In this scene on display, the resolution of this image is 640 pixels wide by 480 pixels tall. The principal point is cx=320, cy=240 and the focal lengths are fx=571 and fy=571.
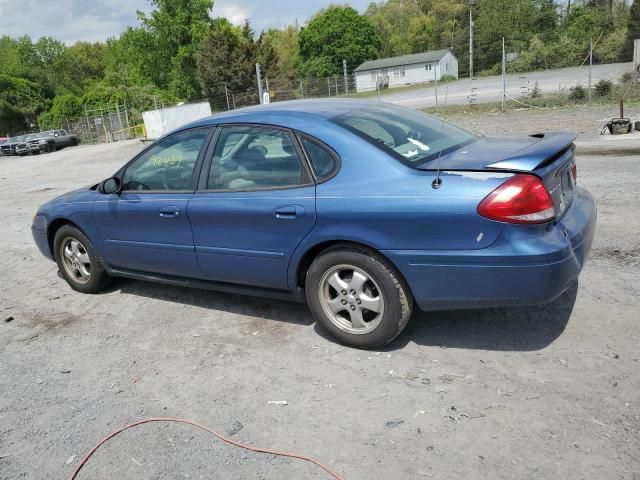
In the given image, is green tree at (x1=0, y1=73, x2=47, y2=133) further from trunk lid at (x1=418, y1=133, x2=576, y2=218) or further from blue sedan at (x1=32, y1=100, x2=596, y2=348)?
trunk lid at (x1=418, y1=133, x2=576, y2=218)

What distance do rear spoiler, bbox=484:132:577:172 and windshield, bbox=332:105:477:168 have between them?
503 millimetres

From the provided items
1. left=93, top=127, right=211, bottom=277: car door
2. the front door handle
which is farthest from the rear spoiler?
the front door handle

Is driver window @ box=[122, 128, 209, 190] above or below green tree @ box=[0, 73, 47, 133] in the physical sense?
below

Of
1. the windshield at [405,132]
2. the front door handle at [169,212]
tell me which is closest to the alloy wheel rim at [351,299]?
the windshield at [405,132]

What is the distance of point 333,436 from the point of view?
300cm

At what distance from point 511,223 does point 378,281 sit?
88 centimetres

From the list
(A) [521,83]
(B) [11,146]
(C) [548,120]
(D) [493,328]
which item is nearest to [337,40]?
(A) [521,83]

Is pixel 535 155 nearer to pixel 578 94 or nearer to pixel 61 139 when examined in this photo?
pixel 578 94

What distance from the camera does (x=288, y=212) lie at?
12.6 feet

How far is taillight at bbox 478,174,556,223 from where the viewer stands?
3.18m

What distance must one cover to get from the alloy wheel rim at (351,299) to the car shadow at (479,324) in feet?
0.80

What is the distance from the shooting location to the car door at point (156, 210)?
447cm

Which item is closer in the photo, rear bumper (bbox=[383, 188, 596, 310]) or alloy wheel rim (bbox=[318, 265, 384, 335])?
rear bumper (bbox=[383, 188, 596, 310])

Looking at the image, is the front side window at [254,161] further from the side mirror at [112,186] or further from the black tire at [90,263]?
the black tire at [90,263]
